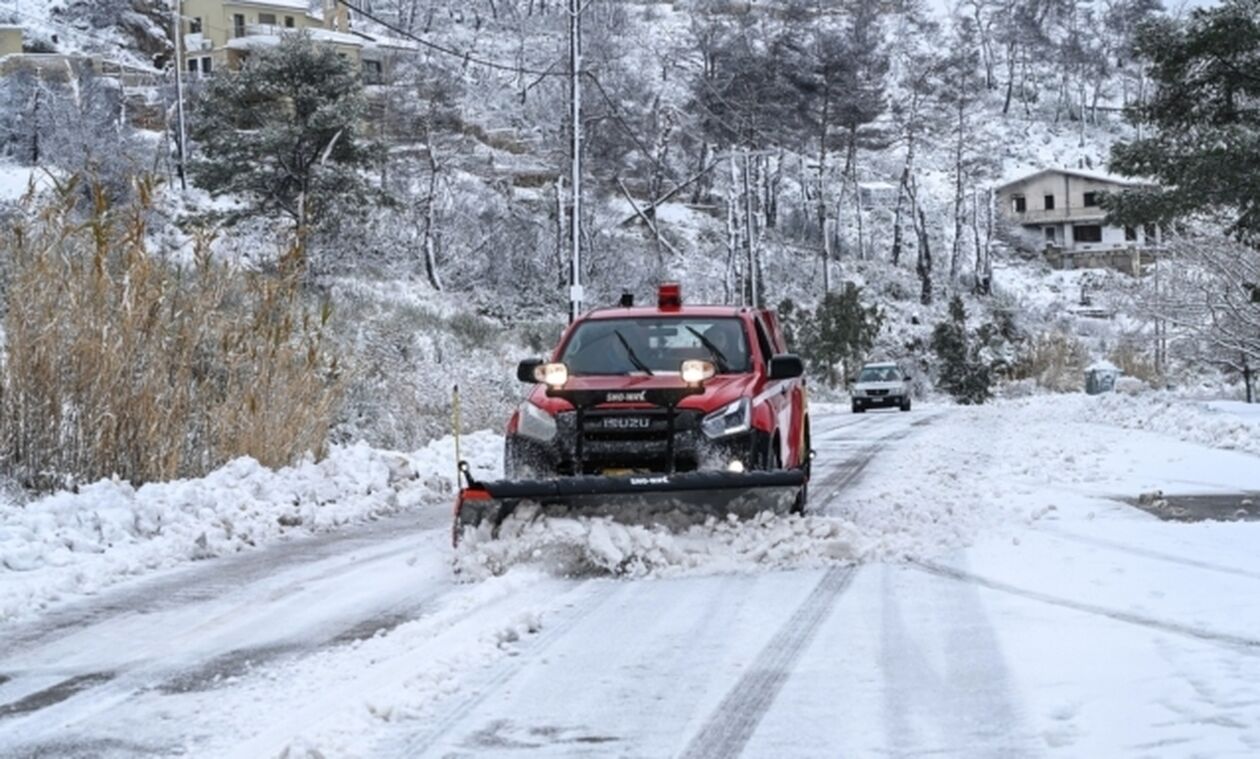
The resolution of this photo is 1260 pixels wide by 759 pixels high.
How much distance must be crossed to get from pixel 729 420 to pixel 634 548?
135 cm

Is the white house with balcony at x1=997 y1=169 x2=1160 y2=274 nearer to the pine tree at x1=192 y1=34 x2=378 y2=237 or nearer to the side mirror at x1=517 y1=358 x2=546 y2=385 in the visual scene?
the pine tree at x1=192 y1=34 x2=378 y2=237

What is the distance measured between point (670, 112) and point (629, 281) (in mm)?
13809

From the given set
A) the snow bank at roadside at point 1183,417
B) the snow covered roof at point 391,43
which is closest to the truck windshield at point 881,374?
the snow bank at roadside at point 1183,417

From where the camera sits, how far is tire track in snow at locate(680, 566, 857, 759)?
4.72 metres

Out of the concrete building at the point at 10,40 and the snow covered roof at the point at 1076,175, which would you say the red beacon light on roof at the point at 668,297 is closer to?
the concrete building at the point at 10,40

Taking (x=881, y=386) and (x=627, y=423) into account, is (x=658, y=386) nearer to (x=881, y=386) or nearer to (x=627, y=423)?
(x=627, y=423)

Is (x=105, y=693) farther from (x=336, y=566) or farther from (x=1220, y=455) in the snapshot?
(x=1220, y=455)

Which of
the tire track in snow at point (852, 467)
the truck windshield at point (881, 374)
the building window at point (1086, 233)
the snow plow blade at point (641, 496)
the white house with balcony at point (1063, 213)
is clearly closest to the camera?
the snow plow blade at point (641, 496)

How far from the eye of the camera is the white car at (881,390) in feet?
129

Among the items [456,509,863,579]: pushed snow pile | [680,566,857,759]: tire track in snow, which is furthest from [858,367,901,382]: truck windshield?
[680,566,857,759]: tire track in snow

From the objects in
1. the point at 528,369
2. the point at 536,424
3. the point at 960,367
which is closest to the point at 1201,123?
the point at 528,369

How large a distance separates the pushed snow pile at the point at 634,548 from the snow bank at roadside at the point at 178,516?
2.38 m

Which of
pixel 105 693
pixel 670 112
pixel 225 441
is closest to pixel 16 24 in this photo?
pixel 670 112

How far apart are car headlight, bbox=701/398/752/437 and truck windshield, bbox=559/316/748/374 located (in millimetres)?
942
